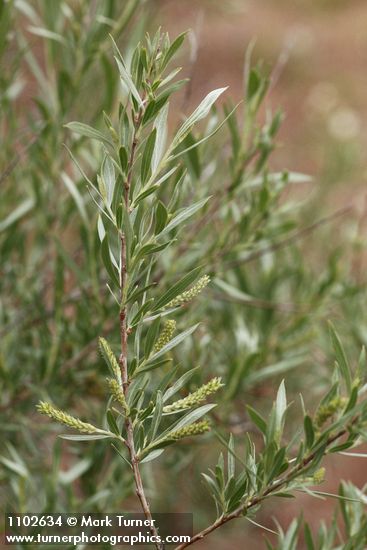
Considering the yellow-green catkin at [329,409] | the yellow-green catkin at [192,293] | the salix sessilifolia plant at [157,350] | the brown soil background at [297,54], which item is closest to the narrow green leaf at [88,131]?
the salix sessilifolia plant at [157,350]

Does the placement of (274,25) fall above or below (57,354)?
above

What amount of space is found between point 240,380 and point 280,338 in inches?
4.4

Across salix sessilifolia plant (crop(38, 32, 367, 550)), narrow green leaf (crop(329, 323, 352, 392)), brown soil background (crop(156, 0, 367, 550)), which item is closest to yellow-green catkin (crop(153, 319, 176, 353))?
salix sessilifolia plant (crop(38, 32, 367, 550))

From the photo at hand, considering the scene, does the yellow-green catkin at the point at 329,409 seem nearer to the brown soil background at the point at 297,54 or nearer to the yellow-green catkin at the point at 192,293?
the yellow-green catkin at the point at 192,293

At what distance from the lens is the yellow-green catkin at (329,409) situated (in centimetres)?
41

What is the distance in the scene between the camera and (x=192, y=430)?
426mm

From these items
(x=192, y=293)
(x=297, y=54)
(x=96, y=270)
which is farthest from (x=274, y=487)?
Result: (x=297, y=54)

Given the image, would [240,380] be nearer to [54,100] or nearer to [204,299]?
[204,299]

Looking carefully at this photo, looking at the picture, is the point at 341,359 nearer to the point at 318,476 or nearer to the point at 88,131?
the point at 318,476

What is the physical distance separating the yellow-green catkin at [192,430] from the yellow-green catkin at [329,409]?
0.22ft

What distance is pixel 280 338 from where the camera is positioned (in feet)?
3.17

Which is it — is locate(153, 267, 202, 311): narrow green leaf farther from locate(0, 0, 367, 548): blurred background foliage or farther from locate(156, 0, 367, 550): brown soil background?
locate(156, 0, 367, 550): brown soil background

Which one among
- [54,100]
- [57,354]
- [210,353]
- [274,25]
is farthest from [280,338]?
[274,25]

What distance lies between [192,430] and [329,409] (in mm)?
84
